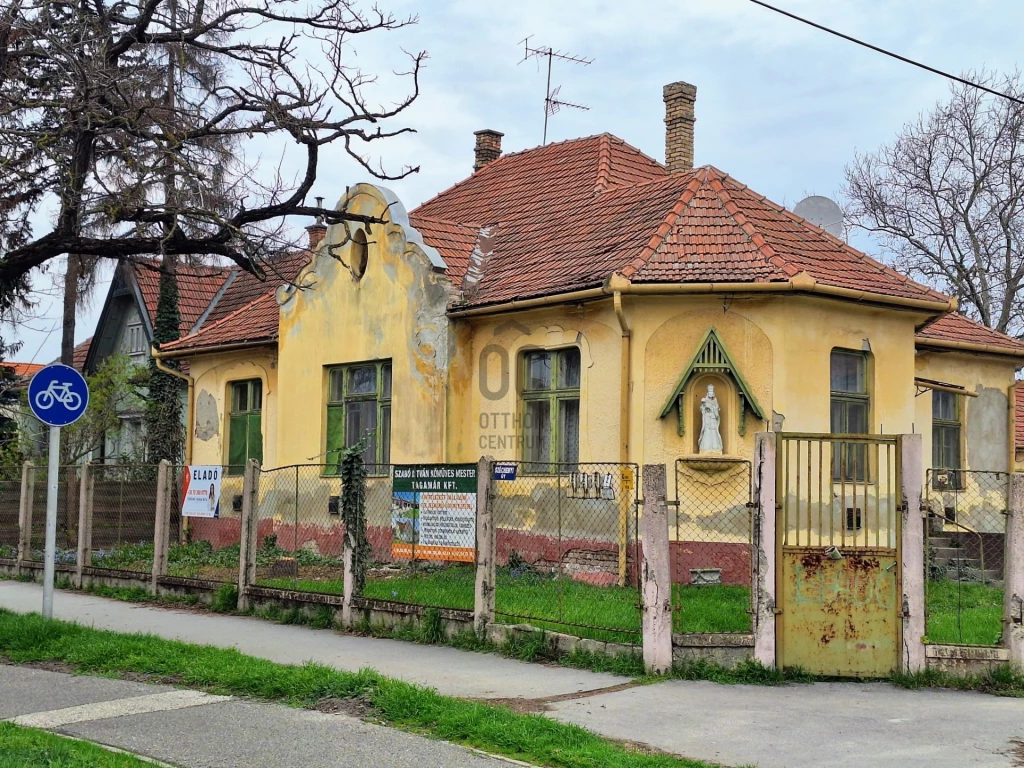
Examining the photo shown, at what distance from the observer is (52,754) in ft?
23.3

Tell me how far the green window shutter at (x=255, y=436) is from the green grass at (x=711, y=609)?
34.3 ft

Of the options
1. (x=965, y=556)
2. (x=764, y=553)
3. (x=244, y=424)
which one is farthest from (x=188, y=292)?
(x=764, y=553)

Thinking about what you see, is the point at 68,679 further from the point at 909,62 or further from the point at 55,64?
the point at 909,62

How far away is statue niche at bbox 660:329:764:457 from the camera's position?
15086mm

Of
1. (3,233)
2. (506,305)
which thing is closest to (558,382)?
(506,305)

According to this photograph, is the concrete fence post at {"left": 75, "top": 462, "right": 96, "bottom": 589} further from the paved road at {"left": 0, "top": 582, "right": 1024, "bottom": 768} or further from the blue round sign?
the paved road at {"left": 0, "top": 582, "right": 1024, "bottom": 768}

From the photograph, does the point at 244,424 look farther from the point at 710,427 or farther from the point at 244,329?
the point at 710,427

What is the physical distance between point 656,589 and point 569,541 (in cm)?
581

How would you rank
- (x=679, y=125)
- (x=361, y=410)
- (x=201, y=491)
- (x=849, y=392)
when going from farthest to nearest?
1. (x=679, y=125)
2. (x=361, y=410)
3. (x=201, y=491)
4. (x=849, y=392)

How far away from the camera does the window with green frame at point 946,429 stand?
20141 mm

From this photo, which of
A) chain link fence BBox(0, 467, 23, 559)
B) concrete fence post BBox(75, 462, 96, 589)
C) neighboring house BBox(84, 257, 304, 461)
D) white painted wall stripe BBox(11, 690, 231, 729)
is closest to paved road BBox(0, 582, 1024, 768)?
white painted wall stripe BBox(11, 690, 231, 729)

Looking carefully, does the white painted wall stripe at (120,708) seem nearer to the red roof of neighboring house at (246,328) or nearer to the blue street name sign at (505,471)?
the blue street name sign at (505,471)

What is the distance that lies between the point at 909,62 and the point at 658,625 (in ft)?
24.6

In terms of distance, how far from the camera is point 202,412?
23734 millimetres
